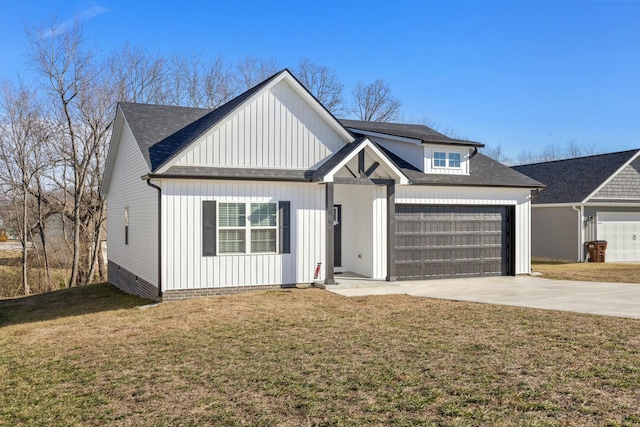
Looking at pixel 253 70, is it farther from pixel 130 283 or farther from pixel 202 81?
pixel 130 283

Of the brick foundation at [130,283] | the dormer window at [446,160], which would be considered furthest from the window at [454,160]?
the brick foundation at [130,283]

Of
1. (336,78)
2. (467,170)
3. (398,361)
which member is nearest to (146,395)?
(398,361)

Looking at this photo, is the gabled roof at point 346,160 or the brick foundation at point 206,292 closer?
the brick foundation at point 206,292

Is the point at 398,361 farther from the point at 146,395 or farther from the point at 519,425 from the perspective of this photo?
the point at 146,395

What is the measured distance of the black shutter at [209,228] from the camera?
483 inches

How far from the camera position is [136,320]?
404 inches

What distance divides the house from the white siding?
4cm

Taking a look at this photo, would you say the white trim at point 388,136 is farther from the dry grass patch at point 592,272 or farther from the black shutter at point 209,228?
the black shutter at point 209,228

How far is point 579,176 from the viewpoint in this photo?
82.7 feet

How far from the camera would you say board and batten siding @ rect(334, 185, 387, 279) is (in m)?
14.2

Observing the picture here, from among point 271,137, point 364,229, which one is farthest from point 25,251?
point 364,229

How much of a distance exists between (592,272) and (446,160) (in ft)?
25.5

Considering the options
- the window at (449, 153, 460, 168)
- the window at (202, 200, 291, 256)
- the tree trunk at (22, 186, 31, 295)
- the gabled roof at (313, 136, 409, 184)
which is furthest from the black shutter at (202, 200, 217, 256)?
the tree trunk at (22, 186, 31, 295)

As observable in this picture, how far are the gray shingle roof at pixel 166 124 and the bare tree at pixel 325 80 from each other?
24387mm
